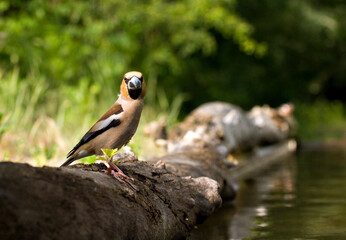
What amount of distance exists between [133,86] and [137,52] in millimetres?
12470

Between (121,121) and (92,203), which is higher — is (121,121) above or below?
above

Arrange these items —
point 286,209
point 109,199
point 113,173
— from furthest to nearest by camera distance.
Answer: point 286,209 < point 113,173 < point 109,199

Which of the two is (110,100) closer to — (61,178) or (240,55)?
(61,178)

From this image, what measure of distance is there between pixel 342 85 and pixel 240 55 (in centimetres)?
1455

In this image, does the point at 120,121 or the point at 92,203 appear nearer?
the point at 92,203

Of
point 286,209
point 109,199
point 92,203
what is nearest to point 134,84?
point 109,199

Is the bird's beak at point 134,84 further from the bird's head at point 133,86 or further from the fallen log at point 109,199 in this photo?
the fallen log at point 109,199

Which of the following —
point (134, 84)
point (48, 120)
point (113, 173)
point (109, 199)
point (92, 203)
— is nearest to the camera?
point (92, 203)

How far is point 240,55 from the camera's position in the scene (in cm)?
2372

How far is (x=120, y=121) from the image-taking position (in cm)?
516

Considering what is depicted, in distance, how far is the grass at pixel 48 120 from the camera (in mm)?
8698

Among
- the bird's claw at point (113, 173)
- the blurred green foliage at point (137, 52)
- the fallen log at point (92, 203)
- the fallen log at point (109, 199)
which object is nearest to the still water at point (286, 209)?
the fallen log at point (109, 199)

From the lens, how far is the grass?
28.5 feet

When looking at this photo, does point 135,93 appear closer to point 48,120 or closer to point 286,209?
point 286,209
